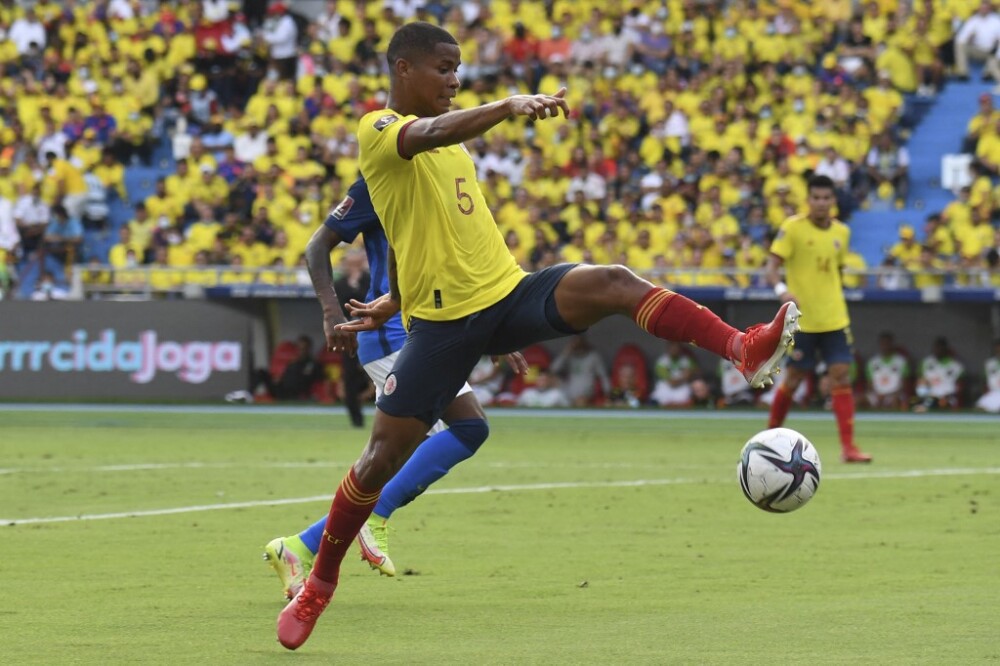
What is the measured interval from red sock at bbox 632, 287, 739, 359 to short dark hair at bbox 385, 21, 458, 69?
134 cm

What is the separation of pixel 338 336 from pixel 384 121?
4.61ft

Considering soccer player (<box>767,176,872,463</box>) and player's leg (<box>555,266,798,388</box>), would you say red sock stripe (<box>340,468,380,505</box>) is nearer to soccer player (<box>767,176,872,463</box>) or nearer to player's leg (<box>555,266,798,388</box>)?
player's leg (<box>555,266,798,388</box>)

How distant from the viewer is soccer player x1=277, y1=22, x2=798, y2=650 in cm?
667

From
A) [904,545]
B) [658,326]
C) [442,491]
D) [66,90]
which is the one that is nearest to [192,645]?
[658,326]

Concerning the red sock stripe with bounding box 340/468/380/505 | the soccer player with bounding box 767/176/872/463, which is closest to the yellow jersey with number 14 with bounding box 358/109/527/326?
the red sock stripe with bounding box 340/468/380/505

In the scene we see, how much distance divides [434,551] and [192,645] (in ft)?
10.7

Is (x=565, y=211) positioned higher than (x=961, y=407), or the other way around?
(x=565, y=211)

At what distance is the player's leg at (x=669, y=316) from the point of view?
6.34m

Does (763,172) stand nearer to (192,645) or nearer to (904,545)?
(904,545)

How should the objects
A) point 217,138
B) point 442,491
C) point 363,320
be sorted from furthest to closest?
point 217,138, point 442,491, point 363,320

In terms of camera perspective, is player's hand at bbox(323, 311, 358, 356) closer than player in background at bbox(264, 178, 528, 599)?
Yes

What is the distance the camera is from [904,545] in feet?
32.1

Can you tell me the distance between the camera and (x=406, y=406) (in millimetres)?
6781

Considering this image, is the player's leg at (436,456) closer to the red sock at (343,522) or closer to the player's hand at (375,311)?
the player's hand at (375,311)
